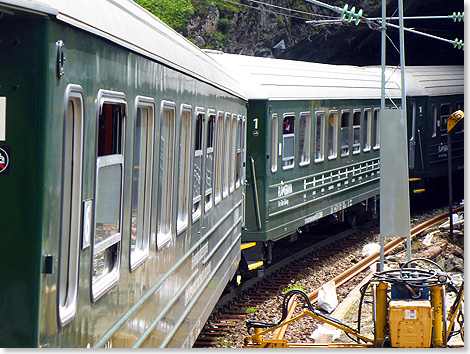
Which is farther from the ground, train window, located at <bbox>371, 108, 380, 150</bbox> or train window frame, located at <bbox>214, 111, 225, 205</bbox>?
train window, located at <bbox>371, 108, 380, 150</bbox>

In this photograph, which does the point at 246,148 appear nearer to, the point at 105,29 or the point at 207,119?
the point at 207,119

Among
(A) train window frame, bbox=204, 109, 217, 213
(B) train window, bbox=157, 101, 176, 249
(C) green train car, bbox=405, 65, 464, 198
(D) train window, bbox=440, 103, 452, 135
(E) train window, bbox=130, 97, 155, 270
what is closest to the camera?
(E) train window, bbox=130, 97, 155, 270

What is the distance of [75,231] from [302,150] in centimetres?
1043

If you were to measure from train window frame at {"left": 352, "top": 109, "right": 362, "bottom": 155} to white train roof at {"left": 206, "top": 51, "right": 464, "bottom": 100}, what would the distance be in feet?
1.27

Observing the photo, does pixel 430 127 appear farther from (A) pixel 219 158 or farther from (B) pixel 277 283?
(A) pixel 219 158

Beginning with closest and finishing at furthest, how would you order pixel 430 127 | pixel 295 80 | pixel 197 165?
pixel 197 165 < pixel 295 80 < pixel 430 127

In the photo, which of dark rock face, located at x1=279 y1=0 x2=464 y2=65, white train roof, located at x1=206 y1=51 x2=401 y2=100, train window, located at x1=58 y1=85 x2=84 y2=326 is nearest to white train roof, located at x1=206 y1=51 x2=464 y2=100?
white train roof, located at x1=206 y1=51 x2=401 y2=100

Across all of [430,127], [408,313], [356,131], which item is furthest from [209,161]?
[430,127]

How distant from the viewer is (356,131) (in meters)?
16.5

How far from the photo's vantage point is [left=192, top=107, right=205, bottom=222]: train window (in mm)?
6094

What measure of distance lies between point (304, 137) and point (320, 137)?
988mm

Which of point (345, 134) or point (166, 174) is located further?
point (345, 134)

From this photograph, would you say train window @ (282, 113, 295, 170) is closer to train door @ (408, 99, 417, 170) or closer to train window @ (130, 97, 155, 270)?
train window @ (130, 97, 155, 270)

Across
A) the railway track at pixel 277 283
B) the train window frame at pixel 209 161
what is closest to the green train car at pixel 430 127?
the railway track at pixel 277 283
